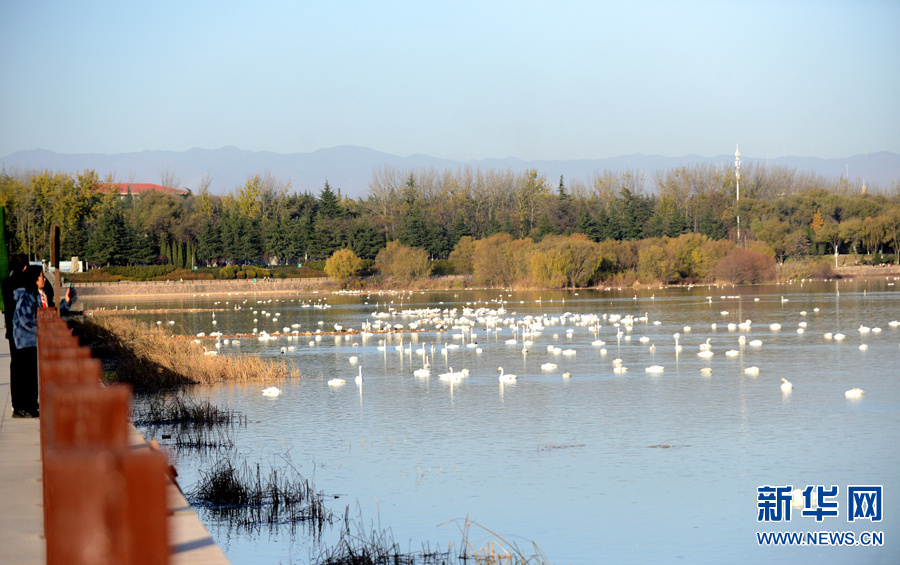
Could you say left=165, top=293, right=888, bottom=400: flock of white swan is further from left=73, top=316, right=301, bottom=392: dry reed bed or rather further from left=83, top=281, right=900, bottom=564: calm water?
left=73, top=316, right=301, bottom=392: dry reed bed

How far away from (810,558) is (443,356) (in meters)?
19.6

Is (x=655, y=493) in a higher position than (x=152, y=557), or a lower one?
lower

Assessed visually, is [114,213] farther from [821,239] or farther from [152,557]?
[152,557]

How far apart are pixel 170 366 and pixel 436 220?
77.3 metres

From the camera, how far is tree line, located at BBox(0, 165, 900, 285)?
281ft

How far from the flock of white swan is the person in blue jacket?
1008cm

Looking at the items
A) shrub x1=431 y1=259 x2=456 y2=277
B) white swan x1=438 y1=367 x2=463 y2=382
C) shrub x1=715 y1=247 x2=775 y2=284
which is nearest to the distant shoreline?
shrub x1=431 y1=259 x2=456 y2=277

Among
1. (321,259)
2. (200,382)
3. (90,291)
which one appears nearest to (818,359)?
(200,382)

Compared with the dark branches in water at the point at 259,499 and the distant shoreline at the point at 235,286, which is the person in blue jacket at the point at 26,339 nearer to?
the dark branches in water at the point at 259,499

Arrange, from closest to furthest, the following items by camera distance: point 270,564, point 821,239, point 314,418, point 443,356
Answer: point 270,564
point 314,418
point 443,356
point 821,239

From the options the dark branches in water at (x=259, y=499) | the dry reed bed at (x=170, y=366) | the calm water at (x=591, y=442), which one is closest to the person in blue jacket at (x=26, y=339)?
the dark branches in water at (x=259, y=499)

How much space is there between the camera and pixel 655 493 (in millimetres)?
12547

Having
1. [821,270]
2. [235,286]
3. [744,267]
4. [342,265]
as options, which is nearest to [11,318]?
[744,267]

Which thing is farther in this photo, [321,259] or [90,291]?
[321,259]
